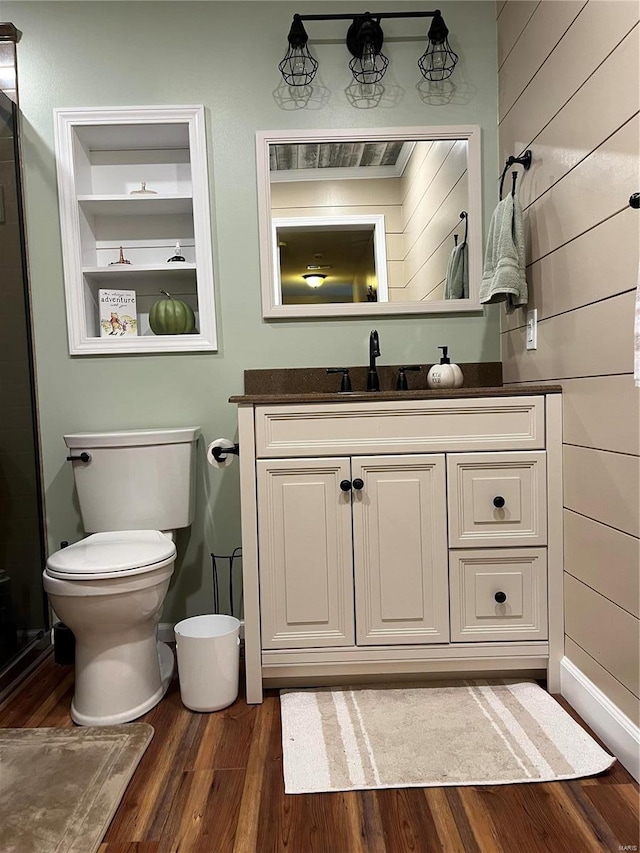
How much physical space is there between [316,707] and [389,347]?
4.35 ft

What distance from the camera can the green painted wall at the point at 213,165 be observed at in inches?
88.7

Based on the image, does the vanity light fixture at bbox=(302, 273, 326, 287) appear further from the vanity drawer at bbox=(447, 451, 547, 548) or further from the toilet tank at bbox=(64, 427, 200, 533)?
the vanity drawer at bbox=(447, 451, 547, 548)

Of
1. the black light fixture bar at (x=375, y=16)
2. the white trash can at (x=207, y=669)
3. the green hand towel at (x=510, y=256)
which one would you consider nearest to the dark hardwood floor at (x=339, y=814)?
the white trash can at (x=207, y=669)

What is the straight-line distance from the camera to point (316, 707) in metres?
1.77

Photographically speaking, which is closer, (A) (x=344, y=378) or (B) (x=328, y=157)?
(A) (x=344, y=378)

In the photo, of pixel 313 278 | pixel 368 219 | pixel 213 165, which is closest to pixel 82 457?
pixel 313 278

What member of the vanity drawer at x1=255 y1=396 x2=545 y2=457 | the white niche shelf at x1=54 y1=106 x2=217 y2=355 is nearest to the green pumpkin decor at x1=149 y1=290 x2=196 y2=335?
the white niche shelf at x1=54 y1=106 x2=217 y2=355

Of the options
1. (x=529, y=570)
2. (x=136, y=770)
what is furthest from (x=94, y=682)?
(x=529, y=570)

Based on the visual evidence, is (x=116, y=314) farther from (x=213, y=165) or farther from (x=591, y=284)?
(x=591, y=284)

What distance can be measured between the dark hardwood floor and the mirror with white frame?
1552mm

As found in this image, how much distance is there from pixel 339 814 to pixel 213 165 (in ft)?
7.11

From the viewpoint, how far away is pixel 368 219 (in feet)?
7.43

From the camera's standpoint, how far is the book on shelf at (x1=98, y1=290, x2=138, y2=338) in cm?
232

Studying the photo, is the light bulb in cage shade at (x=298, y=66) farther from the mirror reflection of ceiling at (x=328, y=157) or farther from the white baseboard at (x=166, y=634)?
the white baseboard at (x=166, y=634)
